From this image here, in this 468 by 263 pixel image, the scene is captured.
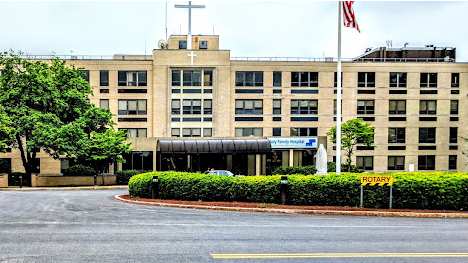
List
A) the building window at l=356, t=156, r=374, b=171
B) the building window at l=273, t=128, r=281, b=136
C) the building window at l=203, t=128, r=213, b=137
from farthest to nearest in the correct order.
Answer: the building window at l=356, t=156, r=374, b=171 < the building window at l=273, t=128, r=281, b=136 < the building window at l=203, t=128, r=213, b=137

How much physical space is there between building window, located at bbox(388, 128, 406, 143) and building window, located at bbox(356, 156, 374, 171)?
107 inches

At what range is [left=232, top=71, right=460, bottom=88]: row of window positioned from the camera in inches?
2269

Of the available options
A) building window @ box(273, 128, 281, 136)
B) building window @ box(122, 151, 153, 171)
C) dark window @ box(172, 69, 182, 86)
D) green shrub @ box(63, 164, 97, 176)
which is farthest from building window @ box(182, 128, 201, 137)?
green shrub @ box(63, 164, 97, 176)

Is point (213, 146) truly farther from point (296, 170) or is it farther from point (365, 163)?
point (365, 163)

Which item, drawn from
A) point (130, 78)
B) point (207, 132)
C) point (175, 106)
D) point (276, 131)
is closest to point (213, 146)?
point (207, 132)

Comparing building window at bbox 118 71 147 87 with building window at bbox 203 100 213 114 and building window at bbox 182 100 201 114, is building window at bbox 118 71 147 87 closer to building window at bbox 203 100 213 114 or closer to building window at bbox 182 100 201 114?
building window at bbox 182 100 201 114

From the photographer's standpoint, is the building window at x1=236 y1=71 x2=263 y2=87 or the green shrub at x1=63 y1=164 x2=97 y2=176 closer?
the green shrub at x1=63 y1=164 x2=97 y2=176

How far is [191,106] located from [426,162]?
2339 centimetres

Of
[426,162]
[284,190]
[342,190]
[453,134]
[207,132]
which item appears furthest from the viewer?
[453,134]

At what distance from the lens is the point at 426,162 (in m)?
59.2

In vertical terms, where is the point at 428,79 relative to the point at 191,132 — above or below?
above

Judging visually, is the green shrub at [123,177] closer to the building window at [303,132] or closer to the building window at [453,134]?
the building window at [303,132]

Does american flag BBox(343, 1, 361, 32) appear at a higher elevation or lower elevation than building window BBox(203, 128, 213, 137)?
higher

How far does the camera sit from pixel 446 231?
16.8 m
